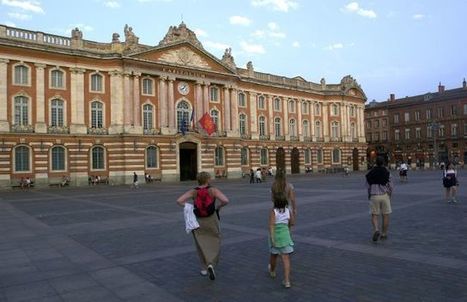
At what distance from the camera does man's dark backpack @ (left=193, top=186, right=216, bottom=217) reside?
7711mm

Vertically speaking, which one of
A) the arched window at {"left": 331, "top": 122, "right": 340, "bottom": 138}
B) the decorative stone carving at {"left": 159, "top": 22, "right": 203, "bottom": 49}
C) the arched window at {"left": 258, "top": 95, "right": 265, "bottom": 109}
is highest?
the decorative stone carving at {"left": 159, "top": 22, "right": 203, "bottom": 49}

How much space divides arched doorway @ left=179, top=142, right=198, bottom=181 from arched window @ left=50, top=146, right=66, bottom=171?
13.2 m

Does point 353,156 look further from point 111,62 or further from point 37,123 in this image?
point 37,123

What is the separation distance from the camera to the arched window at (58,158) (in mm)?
42281

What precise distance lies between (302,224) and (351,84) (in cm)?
6407

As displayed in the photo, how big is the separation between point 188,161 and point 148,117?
7.38 meters

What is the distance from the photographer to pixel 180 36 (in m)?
50.0

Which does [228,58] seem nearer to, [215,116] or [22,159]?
[215,116]

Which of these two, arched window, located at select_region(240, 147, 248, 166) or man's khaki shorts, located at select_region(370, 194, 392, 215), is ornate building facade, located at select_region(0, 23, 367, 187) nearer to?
arched window, located at select_region(240, 147, 248, 166)

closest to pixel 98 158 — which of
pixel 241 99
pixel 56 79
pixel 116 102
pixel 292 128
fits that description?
pixel 116 102

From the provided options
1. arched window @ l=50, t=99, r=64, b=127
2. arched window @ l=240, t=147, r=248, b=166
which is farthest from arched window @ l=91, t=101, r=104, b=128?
arched window @ l=240, t=147, r=248, b=166

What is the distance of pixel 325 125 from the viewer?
233ft

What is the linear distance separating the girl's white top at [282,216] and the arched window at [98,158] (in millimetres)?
40041

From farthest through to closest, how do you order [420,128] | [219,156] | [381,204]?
[420,128] < [219,156] < [381,204]
